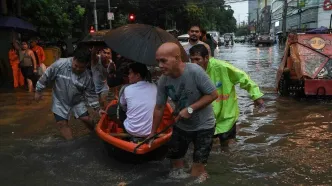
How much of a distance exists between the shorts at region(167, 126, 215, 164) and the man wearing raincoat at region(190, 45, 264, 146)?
92 cm

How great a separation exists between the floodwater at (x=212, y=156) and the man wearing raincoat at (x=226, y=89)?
0.50m

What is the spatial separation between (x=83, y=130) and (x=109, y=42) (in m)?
2.85

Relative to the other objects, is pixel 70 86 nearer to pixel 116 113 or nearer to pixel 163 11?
pixel 116 113

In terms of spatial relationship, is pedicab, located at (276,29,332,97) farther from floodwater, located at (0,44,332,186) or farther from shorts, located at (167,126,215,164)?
shorts, located at (167,126,215,164)

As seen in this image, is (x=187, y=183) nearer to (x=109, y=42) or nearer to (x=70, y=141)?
(x=109, y=42)

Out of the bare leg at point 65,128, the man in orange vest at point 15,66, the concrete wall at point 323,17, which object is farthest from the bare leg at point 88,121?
the concrete wall at point 323,17

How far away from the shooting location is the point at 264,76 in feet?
49.4

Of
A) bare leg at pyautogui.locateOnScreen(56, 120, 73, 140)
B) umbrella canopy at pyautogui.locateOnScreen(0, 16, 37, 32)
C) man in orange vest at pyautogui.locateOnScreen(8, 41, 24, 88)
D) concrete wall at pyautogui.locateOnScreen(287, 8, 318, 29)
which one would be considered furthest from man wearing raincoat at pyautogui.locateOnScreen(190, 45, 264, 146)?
concrete wall at pyautogui.locateOnScreen(287, 8, 318, 29)

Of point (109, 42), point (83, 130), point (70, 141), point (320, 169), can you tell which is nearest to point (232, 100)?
point (320, 169)

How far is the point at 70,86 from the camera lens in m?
5.88

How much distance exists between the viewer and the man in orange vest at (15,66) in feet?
42.1

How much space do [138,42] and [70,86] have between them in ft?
4.79

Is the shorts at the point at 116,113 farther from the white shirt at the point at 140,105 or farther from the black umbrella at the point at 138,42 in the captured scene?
the black umbrella at the point at 138,42

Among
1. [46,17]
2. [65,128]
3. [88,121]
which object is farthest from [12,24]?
[88,121]
